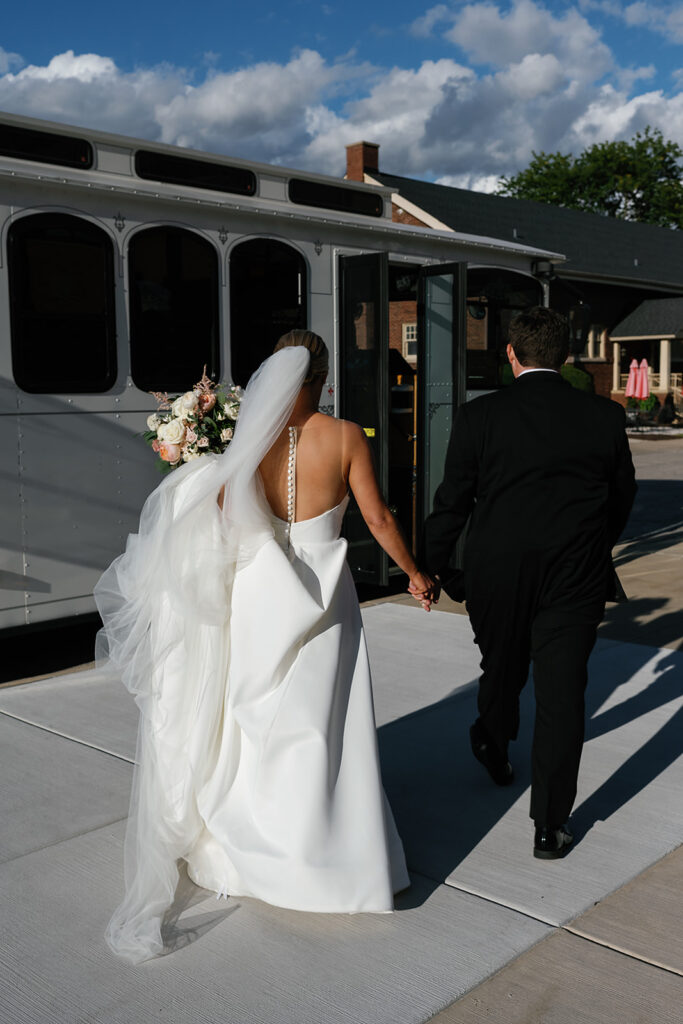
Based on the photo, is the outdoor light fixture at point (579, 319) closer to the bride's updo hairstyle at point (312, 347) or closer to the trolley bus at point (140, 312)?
the trolley bus at point (140, 312)

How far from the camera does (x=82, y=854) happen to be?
3615mm

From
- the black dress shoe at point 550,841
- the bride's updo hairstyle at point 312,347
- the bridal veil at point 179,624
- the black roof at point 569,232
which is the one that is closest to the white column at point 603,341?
the black roof at point 569,232

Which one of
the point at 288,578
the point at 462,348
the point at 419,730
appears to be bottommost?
→ the point at 419,730

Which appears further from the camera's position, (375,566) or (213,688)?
(375,566)

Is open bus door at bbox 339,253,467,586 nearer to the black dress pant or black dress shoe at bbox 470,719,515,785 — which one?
black dress shoe at bbox 470,719,515,785

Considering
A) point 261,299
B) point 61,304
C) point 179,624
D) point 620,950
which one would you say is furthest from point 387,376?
point 620,950

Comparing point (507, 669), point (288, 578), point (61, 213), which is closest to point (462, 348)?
point (61, 213)

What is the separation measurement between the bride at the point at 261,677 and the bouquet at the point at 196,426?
255 mm

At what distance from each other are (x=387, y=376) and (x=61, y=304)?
8.29ft

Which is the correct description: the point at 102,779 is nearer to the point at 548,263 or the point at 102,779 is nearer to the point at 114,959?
the point at 114,959

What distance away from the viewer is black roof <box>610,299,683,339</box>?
31.4 meters

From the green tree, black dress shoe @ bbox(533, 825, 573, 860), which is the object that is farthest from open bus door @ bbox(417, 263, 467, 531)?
the green tree

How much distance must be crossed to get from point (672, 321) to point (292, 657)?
102 ft

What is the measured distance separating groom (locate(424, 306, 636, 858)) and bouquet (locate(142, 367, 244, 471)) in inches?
32.7
